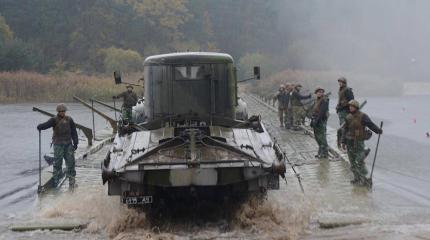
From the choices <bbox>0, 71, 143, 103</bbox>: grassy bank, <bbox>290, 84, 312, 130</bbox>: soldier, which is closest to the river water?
<bbox>290, 84, 312, 130</bbox>: soldier

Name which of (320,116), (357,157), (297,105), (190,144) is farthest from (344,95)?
(297,105)

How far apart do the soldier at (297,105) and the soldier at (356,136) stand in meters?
8.14

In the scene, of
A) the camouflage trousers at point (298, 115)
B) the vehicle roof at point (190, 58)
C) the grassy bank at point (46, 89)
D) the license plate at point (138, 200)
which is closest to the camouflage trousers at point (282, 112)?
the camouflage trousers at point (298, 115)

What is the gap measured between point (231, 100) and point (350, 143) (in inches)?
84.5

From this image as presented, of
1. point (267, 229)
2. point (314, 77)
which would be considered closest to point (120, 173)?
point (267, 229)

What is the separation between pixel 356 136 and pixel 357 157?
0.43 m

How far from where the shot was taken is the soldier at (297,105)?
2027 cm

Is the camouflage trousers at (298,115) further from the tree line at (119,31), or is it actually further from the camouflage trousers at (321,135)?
the tree line at (119,31)

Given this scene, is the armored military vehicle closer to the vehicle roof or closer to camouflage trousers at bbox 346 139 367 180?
the vehicle roof

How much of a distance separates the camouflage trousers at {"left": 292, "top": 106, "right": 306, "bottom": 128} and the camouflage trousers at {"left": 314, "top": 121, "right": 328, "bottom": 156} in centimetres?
559

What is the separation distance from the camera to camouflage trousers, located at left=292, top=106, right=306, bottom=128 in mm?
20922

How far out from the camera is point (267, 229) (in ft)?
29.9

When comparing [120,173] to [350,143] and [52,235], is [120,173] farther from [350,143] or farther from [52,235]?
[350,143]

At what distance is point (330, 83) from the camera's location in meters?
48.8
